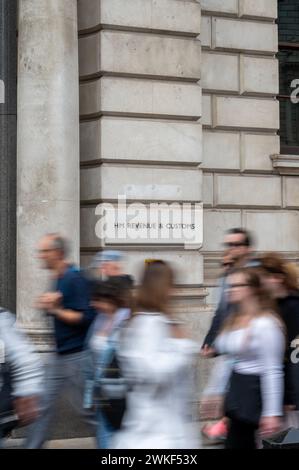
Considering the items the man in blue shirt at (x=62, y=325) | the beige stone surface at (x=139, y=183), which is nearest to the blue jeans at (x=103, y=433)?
the man in blue shirt at (x=62, y=325)

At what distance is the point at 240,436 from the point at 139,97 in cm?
541

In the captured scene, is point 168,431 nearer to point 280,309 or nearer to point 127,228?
point 280,309

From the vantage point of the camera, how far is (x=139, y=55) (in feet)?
35.2

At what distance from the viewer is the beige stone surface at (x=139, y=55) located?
1057cm

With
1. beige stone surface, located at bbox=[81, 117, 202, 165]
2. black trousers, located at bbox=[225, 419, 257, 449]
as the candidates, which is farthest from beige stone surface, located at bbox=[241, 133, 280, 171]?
black trousers, located at bbox=[225, 419, 257, 449]

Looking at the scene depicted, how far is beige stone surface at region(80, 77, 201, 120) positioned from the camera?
34.8 feet

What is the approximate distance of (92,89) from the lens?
1068cm

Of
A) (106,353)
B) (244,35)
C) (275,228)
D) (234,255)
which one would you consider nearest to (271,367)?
(106,353)

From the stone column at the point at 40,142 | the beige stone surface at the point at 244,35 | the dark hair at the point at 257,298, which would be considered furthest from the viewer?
the beige stone surface at the point at 244,35

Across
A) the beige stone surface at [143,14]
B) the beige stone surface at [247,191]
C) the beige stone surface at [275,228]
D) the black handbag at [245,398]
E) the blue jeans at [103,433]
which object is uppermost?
the beige stone surface at [143,14]

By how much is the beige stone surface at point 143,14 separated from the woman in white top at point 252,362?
5183mm

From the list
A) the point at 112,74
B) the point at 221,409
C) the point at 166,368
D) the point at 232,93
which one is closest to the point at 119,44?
the point at 112,74

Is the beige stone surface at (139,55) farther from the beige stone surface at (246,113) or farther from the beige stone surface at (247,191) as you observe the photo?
the beige stone surface at (247,191)

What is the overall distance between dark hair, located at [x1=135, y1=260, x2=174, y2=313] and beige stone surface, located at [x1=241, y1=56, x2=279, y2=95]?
7034mm
